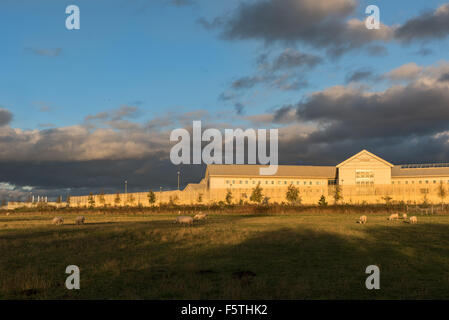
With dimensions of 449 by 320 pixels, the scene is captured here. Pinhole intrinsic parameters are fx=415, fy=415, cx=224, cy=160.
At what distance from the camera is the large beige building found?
110125 mm

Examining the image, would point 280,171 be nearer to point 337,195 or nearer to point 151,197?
point 337,195

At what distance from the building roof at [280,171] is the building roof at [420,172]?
61.3 feet

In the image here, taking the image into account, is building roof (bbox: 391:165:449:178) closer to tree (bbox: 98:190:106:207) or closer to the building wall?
the building wall

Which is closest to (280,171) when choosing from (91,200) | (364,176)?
(364,176)

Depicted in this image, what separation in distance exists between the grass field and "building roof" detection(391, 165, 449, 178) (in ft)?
338

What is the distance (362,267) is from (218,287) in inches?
284

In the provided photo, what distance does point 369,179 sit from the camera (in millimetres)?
119312

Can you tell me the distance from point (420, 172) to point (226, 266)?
401 ft

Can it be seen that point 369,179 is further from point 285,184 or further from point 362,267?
point 362,267

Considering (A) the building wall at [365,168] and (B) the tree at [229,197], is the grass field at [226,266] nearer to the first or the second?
(B) the tree at [229,197]

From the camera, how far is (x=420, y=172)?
411 ft

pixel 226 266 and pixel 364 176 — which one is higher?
pixel 364 176

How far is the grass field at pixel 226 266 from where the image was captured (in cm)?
1396
